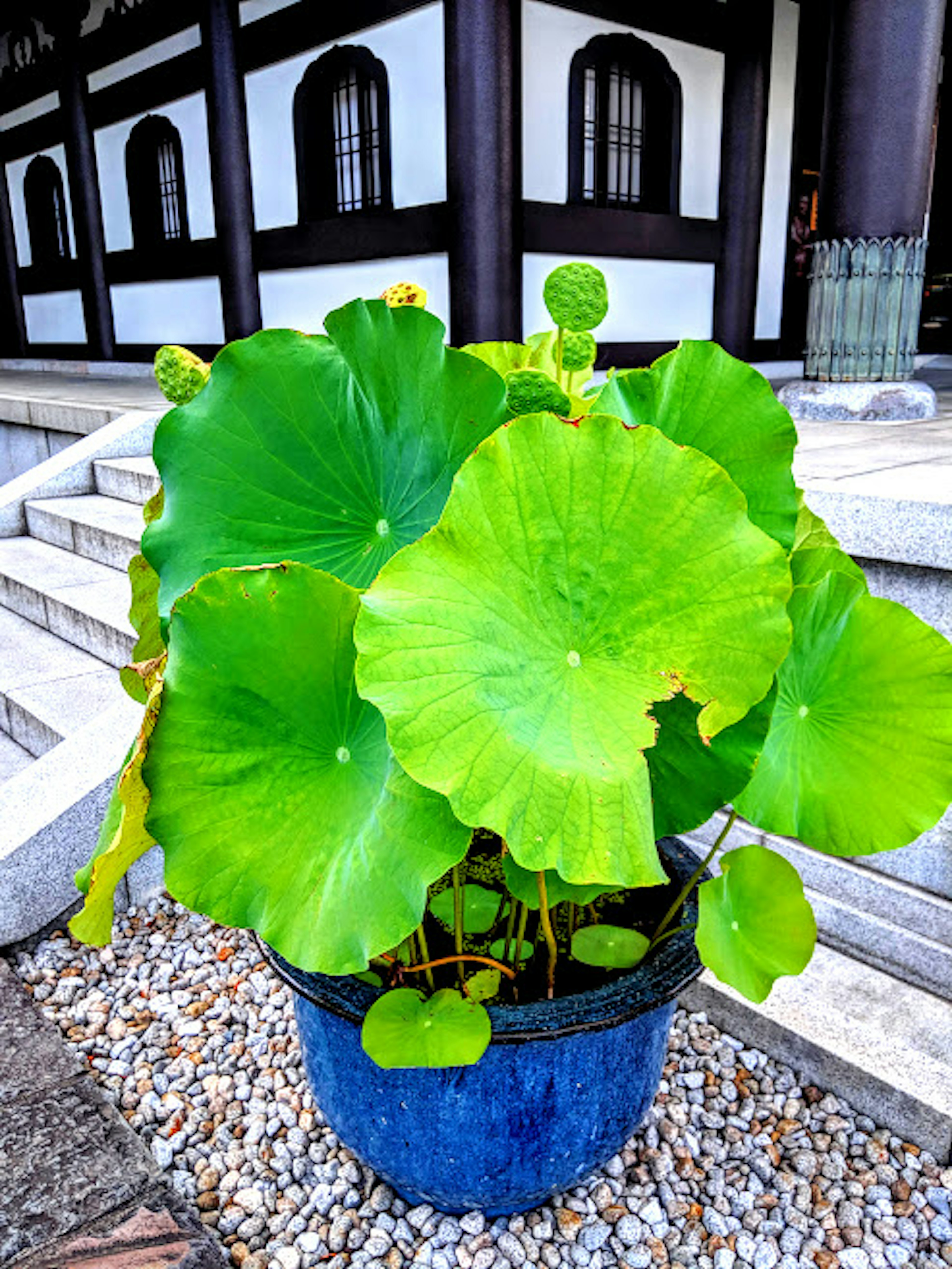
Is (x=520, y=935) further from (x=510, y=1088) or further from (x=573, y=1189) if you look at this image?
(x=573, y=1189)

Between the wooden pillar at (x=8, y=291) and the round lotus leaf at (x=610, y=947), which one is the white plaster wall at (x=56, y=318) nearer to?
Result: the wooden pillar at (x=8, y=291)

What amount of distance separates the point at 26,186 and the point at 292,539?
9.99m

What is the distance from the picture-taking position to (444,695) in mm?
803

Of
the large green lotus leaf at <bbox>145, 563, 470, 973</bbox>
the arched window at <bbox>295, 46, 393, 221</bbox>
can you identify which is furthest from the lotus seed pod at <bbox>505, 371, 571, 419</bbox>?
the arched window at <bbox>295, 46, 393, 221</bbox>

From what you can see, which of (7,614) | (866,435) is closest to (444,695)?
(866,435)

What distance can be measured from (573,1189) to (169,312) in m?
7.38

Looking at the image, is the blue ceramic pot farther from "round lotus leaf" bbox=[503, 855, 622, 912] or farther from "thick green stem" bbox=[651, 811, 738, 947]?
"round lotus leaf" bbox=[503, 855, 622, 912]

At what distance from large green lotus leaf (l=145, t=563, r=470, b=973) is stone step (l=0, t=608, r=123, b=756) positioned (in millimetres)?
1609

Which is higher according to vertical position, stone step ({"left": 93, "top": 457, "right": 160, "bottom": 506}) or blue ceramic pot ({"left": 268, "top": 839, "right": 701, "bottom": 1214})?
stone step ({"left": 93, "top": 457, "right": 160, "bottom": 506})

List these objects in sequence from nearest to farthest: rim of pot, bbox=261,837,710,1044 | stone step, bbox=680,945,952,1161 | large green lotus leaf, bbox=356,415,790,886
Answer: large green lotus leaf, bbox=356,415,790,886
rim of pot, bbox=261,837,710,1044
stone step, bbox=680,945,952,1161

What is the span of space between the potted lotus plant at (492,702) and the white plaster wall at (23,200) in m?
8.89

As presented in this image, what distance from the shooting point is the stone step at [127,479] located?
12.1ft

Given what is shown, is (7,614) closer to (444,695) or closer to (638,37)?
(444,695)

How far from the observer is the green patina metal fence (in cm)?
382
